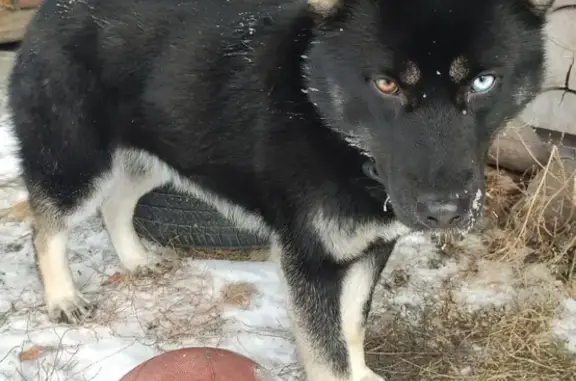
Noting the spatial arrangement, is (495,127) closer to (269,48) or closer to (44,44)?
(269,48)

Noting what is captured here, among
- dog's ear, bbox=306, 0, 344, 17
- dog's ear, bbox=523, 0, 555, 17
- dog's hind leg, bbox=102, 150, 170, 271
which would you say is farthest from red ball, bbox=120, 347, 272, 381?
dog's ear, bbox=523, 0, 555, 17

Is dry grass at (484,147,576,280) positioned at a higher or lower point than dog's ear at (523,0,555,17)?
lower

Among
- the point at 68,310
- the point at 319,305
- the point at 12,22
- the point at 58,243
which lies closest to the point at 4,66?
the point at 12,22

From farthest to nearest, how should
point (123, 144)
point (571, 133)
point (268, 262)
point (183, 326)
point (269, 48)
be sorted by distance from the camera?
point (571, 133) < point (268, 262) < point (183, 326) < point (123, 144) < point (269, 48)

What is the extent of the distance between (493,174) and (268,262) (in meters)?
1.38

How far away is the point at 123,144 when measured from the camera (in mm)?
2984

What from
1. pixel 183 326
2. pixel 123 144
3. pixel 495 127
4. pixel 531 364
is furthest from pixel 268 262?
pixel 495 127

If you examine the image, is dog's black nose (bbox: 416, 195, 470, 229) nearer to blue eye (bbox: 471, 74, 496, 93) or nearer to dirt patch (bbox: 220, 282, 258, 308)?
blue eye (bbox: 471, 74, 496, 93)

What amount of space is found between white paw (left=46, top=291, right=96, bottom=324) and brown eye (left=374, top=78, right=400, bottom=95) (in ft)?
6.23

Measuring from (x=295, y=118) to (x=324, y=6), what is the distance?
40 centimetres

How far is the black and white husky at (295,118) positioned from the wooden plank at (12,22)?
9.36ft

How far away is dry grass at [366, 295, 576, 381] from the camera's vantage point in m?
3.05

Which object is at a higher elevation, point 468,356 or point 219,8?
point 219,8

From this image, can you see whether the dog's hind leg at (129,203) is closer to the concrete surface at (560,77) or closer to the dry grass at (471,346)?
the dry grass at (471,346)
